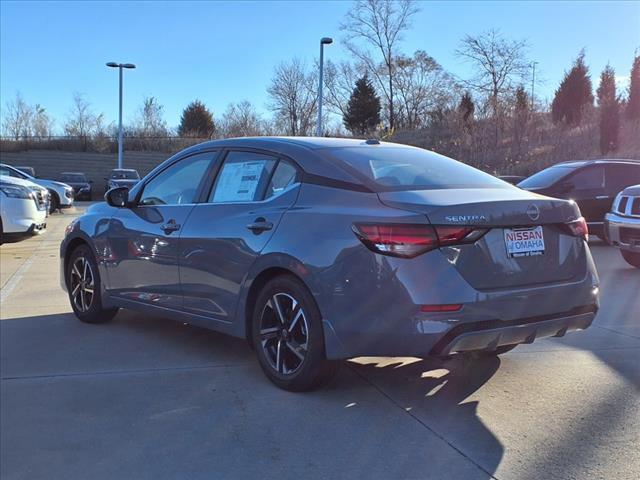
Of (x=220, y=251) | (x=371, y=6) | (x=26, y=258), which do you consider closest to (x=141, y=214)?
(x=220, y=251)

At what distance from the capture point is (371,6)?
5288cm

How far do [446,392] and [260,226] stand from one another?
1617mm

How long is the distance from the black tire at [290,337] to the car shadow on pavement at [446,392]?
513 millimetres

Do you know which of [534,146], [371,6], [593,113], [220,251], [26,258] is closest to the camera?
[220,251]

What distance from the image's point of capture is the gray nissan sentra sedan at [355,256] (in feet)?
11.4

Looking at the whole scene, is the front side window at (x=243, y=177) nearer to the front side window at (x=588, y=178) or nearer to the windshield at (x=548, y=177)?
the windshield at (x=548, y=177)

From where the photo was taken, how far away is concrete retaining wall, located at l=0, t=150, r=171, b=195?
137 feet

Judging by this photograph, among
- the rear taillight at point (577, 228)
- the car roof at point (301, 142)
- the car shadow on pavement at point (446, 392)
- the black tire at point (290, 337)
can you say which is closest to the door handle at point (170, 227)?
the car roof at point (301, 142)

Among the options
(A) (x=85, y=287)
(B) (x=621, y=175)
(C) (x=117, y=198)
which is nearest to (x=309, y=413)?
(C) (x=117, y=198)

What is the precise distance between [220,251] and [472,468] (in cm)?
226

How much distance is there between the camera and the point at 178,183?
5.24 meters

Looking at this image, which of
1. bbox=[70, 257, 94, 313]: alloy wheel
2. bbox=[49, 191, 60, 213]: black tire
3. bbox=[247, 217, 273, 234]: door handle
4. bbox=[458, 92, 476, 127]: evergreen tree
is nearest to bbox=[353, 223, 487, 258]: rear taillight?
bbox=[247, 217, 273, 234]: door handle

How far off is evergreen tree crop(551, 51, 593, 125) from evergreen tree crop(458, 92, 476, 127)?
184 inches

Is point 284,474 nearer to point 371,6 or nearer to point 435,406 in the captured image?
point 435,406
